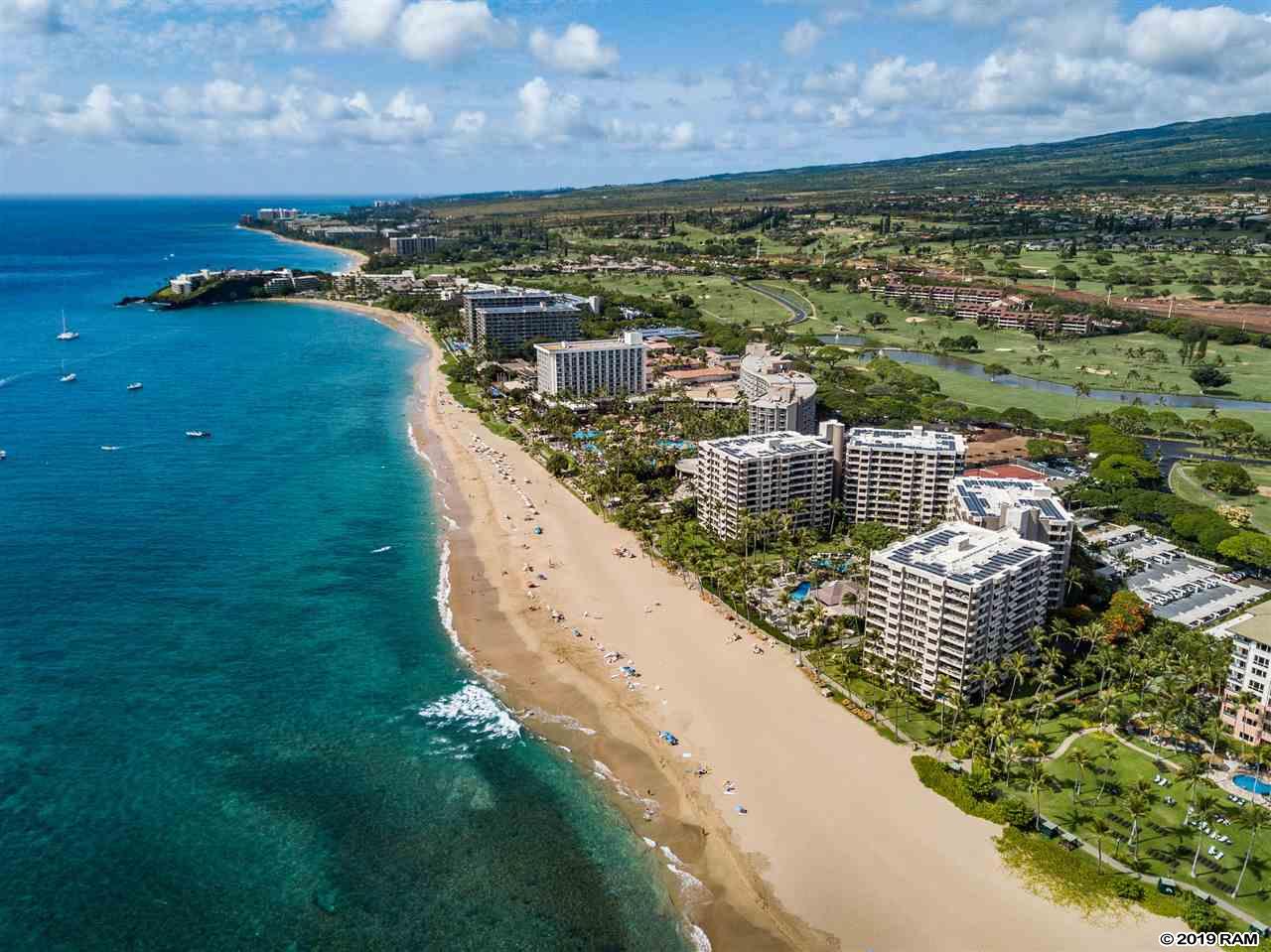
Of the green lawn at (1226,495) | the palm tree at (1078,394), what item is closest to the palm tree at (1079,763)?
the green lawn at (1226,495)

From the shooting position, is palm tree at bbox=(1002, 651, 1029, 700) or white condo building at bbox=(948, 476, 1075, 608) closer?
palm tree at bbox=(1002, 651, 1029, 700)

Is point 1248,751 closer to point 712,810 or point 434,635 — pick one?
point 712,810

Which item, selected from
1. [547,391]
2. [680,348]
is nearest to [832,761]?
[547,391]

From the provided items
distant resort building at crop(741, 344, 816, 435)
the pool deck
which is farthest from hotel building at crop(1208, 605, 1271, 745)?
distant resort building at crop(741, 344, 816, 435)

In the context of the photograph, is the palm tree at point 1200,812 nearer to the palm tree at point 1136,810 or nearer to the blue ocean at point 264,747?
the palm tree at point 1136,810

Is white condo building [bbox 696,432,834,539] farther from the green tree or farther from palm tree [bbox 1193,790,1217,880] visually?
palm tree [bbox 1193,790,1217,880]

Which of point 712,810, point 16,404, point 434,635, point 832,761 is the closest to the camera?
point 712,810
